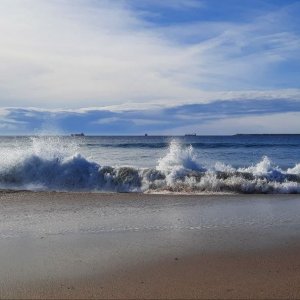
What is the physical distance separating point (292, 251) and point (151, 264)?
221 cm

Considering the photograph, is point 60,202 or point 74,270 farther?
point 60,202

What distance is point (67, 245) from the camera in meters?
7.23

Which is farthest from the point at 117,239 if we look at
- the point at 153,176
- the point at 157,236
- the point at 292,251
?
the point at 153,176

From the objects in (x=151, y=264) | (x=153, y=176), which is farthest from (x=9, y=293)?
(x=153, y=176)

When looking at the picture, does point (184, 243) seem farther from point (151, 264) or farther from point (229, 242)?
point (151, 264)

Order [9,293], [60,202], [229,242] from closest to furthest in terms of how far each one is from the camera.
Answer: [9,293], [229,242], [60,202]

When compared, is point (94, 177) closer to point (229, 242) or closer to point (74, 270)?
point (229, 242)

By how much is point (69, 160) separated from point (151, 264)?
12.4 metres

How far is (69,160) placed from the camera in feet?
59.8

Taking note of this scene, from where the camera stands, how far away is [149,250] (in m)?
6.99

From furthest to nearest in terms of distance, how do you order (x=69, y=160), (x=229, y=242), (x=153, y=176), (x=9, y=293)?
(x=69, y=160) → (x=153, y=176) → (x=229, y=242) → (x=9, y=293)

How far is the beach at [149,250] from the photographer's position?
5.38m

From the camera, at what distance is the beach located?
5.38 metres

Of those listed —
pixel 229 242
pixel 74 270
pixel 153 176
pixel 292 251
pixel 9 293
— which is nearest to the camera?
pixel 9 293
